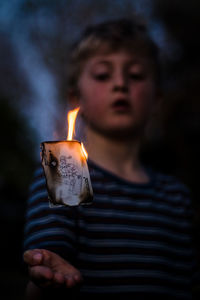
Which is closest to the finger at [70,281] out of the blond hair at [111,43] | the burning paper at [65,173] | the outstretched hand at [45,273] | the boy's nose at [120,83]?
the outstretched hand at [45,273]

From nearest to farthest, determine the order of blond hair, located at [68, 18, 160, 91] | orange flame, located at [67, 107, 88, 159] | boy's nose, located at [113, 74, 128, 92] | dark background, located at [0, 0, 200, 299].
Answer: orange flame, located at [67, 107, 88, 159] → boy's nose, located at [113, 74, 128, 92] → blond hair, located at [68, 18, 160, 91] → dark background, located at [0, 0, 200, 299]

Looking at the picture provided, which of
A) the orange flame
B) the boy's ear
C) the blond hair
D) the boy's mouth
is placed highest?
the blond hair

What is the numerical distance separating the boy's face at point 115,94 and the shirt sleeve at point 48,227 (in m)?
0.48

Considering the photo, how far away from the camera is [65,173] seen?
30.6 inches

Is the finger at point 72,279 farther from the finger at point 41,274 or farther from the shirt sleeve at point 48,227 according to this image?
the shirt sleeve at point 48,227

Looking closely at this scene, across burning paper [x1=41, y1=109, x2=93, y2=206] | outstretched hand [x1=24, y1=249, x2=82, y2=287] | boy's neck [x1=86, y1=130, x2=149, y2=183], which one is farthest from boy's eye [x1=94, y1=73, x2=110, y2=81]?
outstretched hand [x1=24, y1=249, x2=82, y2=287]

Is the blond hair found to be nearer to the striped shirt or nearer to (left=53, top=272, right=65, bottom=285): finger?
the striped shirt

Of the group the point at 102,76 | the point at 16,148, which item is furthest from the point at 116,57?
the point at 16,148

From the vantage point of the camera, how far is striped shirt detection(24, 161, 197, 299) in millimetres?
1109

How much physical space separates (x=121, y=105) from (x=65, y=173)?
32.3 inches

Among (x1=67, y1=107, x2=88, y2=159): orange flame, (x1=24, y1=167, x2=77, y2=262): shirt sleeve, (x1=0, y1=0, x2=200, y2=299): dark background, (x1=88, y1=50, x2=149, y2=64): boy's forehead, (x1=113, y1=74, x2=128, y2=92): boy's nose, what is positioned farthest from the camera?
(x1=0, y1=0, x2=200, y2=299): dark background

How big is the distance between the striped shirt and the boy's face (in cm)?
24

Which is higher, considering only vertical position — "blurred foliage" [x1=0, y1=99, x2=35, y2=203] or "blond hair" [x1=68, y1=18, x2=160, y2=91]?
"blond hair" [x1=68, y1=18, x2=160, y2=91]

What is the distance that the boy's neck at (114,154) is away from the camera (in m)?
1.56
